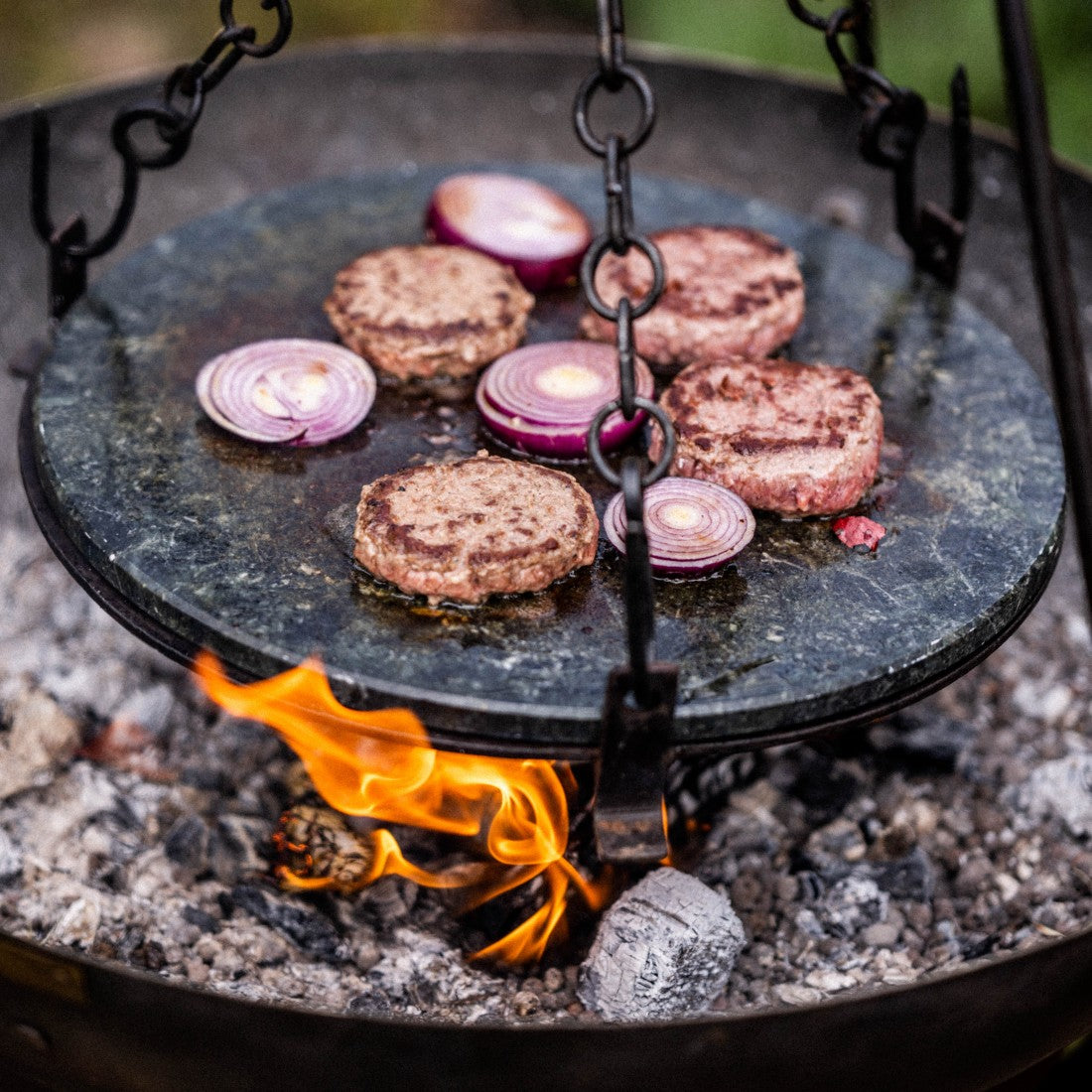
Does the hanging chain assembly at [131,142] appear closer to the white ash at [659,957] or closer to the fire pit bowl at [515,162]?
the fire pit bowl at [515,162]

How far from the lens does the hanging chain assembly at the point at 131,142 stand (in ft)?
9.18

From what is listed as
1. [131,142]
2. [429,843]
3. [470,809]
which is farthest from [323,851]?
[131,142]

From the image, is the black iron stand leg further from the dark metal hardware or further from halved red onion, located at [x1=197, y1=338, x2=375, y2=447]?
halved red onion, located at [x1=197, y1=338, x2=375, y2=447]

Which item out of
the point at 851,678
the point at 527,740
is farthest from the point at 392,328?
the point at 851,678

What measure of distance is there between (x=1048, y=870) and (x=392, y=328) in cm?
233

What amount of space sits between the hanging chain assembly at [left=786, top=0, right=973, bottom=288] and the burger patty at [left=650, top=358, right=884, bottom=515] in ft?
3.05

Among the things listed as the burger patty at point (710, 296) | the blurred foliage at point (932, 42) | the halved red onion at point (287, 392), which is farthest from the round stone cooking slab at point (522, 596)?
the blurred foliage at point (932, 42)

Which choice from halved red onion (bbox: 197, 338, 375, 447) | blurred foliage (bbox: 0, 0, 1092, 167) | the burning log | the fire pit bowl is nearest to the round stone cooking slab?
halved red onion (bbox: 197, 338, 375, 447)

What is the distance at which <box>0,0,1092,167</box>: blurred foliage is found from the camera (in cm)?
660

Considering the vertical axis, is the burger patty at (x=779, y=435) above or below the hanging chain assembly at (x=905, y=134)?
below

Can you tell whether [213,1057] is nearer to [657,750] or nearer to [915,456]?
[657,750]

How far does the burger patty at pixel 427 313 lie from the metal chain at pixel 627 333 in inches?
32.6

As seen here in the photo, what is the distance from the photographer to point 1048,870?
3152mm

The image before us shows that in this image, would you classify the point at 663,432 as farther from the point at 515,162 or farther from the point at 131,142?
the point at 515,162
